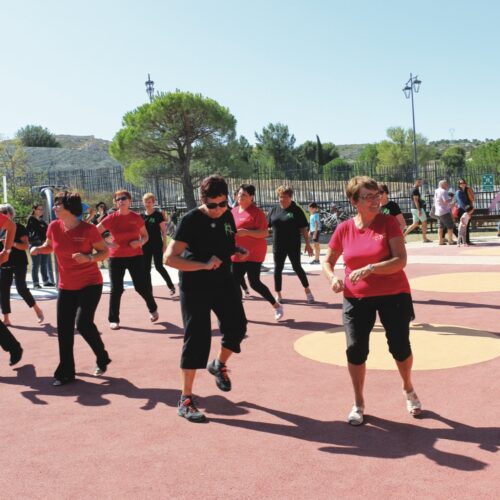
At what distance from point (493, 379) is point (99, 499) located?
346cm

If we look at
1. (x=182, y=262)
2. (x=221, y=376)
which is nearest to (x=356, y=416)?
(x=221, y=376)

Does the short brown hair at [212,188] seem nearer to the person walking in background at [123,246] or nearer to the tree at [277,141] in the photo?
the person walking in background at [123,246]

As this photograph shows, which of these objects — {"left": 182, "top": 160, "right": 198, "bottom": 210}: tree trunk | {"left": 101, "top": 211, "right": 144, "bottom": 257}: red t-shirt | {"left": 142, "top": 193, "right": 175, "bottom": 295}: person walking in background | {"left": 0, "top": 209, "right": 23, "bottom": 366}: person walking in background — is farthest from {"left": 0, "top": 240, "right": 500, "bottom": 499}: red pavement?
{"left": 182, "top": 160, "right": 198, "bottom": 210}: tree trunk

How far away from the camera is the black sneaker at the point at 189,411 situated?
4598 mm

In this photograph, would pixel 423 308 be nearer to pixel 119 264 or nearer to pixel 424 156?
pixel 119 264

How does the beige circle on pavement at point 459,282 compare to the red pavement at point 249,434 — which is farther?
the beige circle on pavement at point 459,282

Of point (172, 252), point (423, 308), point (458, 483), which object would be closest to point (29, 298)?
point (172, 252)

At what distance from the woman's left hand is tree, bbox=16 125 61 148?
90.7 m

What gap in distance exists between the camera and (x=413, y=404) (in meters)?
4.46

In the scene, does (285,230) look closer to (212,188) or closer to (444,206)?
(212,188)

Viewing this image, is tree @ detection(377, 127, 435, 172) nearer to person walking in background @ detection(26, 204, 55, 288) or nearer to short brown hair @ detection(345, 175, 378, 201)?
person walking in background @ detection(26, 204, 55, 288)

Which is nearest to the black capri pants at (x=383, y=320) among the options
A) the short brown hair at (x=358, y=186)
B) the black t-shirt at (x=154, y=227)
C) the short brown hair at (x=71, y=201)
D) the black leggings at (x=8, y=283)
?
the short brown hair at (x=358, y=186)

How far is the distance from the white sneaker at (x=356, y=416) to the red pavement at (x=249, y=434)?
0.24 feet

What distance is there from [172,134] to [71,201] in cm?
3168
